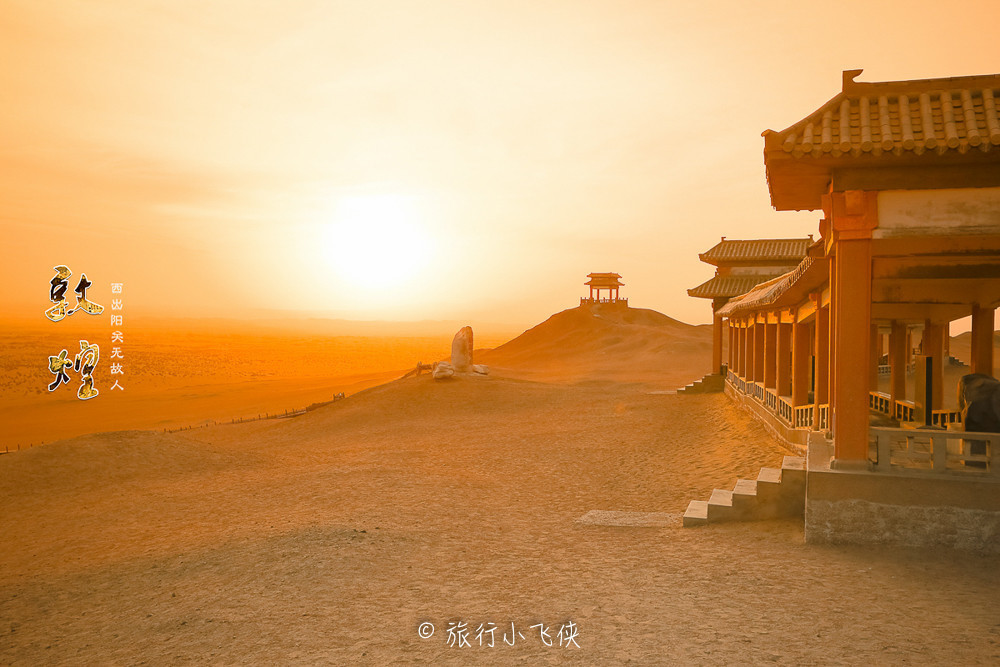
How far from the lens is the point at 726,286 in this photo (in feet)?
94.6

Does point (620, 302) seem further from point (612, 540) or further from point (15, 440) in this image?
point (612, 540)

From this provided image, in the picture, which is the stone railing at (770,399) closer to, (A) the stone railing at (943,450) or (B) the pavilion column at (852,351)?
(A) the stone railing at (943,450)

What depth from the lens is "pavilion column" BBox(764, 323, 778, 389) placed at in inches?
685

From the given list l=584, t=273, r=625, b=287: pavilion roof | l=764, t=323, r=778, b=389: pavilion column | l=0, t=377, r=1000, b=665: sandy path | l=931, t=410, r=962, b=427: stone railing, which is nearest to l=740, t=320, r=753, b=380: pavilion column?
l=764, t=323, r=778, b=389: pavilion column

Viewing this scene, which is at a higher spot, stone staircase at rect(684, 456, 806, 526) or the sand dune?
the sand dune

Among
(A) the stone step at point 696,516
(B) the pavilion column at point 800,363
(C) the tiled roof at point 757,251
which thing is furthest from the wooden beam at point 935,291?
(C) the tiled roof at point 757,251

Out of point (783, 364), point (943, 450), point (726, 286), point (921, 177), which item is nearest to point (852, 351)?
point (943, 450)

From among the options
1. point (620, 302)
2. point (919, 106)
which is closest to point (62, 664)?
point (919, 106)

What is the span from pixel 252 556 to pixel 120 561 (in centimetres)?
216

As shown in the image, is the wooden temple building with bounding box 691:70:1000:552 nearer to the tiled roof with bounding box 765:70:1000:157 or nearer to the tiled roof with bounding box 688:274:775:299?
the tiled roof with bounding box 765:70:1000:157

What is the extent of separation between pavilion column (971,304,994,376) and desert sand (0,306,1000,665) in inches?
164

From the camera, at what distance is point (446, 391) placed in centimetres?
2633

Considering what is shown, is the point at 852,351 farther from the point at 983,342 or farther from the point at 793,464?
the point at 983,342

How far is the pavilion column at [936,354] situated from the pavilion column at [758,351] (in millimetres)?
5226
